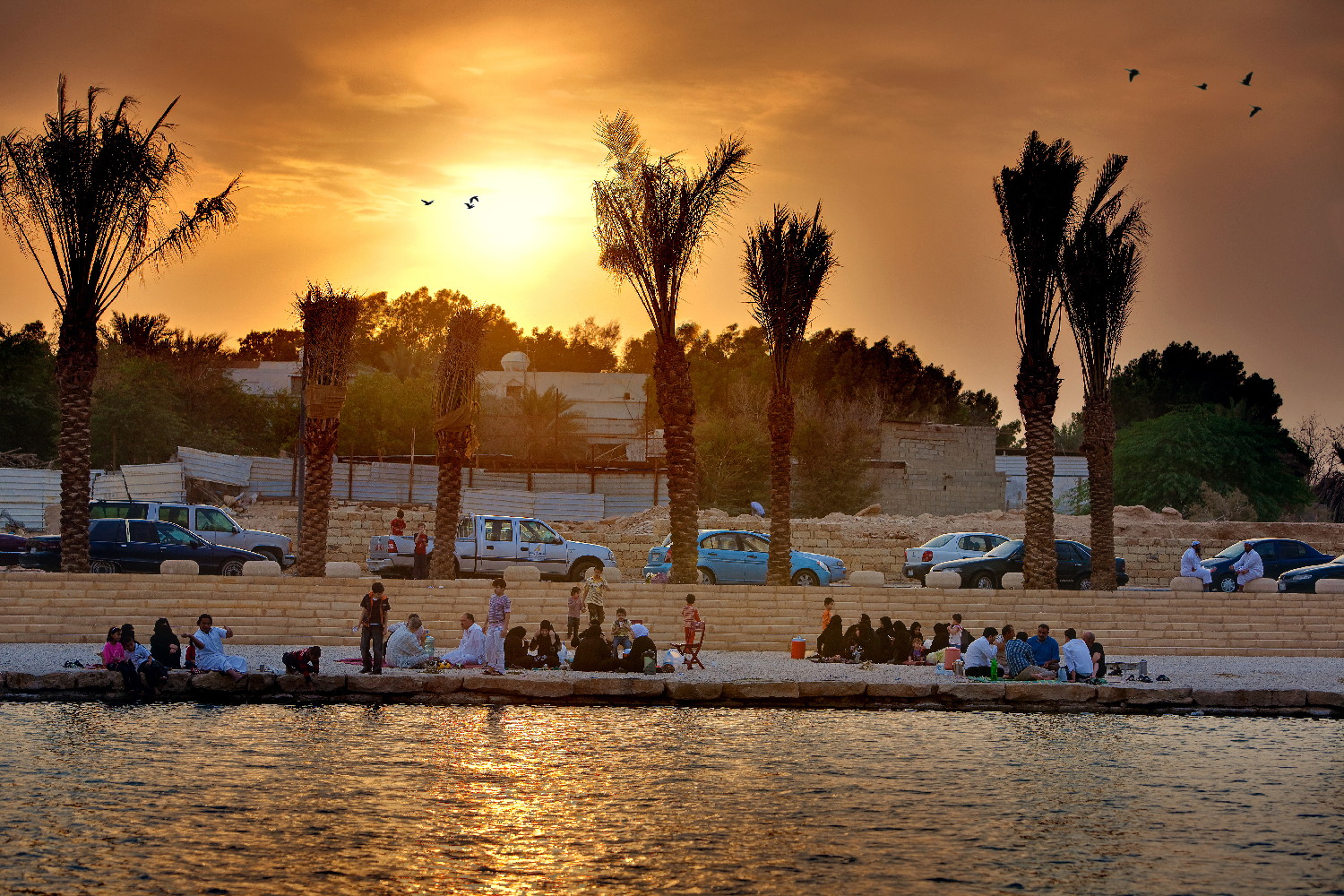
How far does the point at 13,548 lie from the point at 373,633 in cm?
1208

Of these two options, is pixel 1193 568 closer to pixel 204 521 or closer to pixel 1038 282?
pixel 1038 282

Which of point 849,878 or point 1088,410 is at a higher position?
point 1088,410

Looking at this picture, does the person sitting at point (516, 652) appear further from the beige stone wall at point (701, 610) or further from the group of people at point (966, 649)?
the group of people at point (966, 649)

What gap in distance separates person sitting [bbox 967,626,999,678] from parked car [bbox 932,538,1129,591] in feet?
34.3

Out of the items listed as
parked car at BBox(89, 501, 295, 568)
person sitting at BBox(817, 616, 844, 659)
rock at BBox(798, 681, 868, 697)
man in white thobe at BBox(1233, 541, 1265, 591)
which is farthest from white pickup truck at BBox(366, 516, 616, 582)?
man in white thobe at BBox(1233, 541, 1265, 591)

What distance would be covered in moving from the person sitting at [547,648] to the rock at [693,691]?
7.32ft

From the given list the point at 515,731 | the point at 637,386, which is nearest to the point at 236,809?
the point at 515,731

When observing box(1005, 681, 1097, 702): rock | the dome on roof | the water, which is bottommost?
the water

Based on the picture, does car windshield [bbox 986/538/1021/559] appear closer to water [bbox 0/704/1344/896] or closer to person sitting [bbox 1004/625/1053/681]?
person sitting [bbox 1004/625/1053/681]

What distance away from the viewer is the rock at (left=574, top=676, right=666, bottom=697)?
19.5 metres

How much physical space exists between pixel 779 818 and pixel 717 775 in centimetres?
166

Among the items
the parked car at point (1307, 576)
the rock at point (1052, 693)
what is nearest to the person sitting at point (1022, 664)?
the rock at point (1052, 693)

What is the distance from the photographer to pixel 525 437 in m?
62.0

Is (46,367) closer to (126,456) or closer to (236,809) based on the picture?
(126,456)
